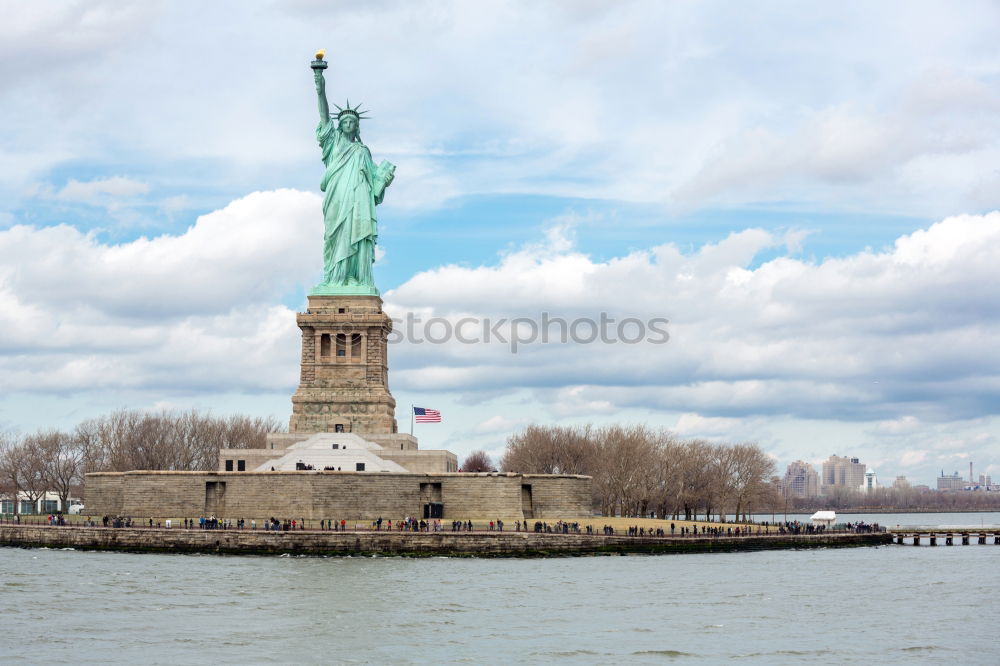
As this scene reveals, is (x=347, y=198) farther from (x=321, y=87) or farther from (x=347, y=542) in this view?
(x=347, y=542)

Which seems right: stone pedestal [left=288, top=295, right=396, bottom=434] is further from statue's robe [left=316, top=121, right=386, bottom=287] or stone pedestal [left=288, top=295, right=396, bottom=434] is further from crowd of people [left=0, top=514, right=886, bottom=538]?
crowd of people [left=0, top=514, right=886, bottom=538]

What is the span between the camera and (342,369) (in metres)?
79.8

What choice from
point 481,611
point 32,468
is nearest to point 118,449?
point 32,468

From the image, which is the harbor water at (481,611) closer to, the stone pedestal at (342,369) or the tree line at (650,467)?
the stone pedestal at (342,369)

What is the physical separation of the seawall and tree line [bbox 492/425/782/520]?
29977mm

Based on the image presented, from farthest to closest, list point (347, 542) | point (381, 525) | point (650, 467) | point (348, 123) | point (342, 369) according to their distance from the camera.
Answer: point (650, 467), point (348, 123), point (342, 369), point (381, 525), point (347, 542)

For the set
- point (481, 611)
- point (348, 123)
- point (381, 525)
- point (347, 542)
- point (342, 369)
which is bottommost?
point (481, 611)

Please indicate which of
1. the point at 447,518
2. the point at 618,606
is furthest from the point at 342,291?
the point at 618,606

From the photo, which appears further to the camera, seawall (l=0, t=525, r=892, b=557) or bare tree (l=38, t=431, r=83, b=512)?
bare tree (l=38, t=431, r=83, b=512)

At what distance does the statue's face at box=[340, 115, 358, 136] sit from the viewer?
268 feet

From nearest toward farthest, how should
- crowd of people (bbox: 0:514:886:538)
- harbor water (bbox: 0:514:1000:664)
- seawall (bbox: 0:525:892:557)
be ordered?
harbor water (bbox: 0:514:1000:664) → seawall (bbox: 0:525:892:557) → crowd of people (bbox: 0:514:886:538)

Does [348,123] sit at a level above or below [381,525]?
above

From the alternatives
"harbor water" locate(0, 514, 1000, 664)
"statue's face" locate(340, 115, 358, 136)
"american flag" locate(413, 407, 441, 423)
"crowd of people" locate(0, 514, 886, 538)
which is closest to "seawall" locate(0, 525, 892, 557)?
"crowd of people" locate(0, 514, 886, 538)

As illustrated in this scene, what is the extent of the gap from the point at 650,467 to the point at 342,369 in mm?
30246
